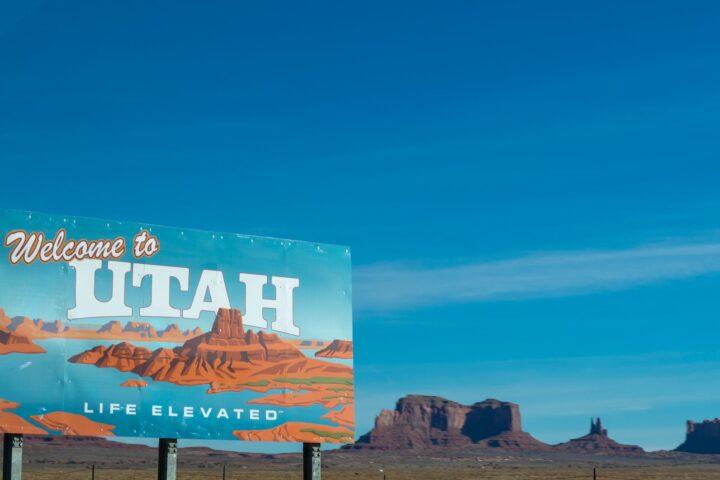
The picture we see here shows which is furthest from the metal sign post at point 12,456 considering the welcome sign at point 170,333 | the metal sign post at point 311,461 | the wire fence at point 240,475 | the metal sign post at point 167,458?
the wire fence at point 240,475

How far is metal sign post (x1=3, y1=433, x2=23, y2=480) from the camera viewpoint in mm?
16531

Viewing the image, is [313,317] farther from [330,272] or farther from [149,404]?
[149,404]

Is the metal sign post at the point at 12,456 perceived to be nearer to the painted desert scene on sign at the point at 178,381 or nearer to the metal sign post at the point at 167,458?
the painted desert scene on sign at the point at 178,381

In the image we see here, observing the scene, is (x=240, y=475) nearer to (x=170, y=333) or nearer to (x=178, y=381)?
(x=178, y=381)

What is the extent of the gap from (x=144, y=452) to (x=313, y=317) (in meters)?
177

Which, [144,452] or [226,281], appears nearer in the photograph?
[226,281]

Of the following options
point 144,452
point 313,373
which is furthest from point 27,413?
point 144,452

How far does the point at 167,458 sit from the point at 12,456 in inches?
110

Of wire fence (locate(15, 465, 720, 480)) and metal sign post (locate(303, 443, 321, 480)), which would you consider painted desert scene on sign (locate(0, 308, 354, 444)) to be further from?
wire fence (locate(15, 465, 720, 480))

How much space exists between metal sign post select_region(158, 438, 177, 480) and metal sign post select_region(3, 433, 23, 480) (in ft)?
8.27

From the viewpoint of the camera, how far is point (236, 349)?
62.7ft

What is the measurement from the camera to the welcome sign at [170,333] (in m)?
16.8

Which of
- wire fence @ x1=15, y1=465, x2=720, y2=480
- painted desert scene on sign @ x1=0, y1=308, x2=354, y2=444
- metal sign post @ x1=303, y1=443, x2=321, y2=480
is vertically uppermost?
painted desert scene on sign @ x1=0, y1=308, x2=354, y2=444

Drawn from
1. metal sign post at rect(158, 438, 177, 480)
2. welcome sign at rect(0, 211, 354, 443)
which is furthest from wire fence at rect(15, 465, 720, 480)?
metal sign post at rect(158, 438, 177, 480)
